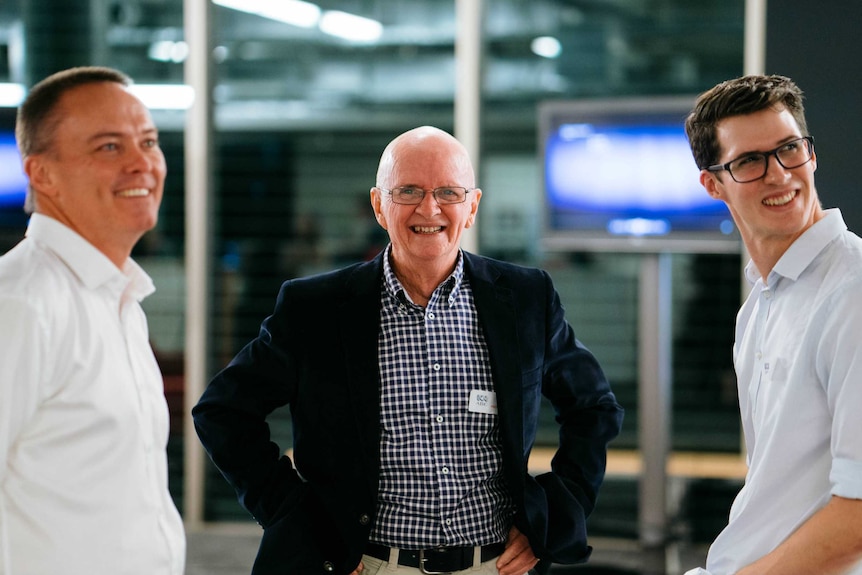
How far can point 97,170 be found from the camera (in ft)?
6.25

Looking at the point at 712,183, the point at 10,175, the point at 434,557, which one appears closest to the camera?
the point at 712,183

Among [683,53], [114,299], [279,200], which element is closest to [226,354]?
[279,200]

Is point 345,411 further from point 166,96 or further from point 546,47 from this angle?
point 166,96

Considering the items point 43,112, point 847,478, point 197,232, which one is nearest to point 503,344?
point 847,478

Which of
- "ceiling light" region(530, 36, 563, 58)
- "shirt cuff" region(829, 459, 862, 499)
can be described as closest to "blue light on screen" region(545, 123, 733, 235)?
"ceiling light" region(530, 36, 563, 58)

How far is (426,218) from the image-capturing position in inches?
94.7

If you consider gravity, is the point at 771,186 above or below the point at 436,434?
above

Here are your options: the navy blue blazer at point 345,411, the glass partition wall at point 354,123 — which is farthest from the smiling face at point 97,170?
the glass partition wall at point 354,123

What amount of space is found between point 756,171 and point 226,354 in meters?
4.46

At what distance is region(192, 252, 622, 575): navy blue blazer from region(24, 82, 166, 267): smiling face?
62cm

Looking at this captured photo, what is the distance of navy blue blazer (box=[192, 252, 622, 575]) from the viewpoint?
238 centimetres

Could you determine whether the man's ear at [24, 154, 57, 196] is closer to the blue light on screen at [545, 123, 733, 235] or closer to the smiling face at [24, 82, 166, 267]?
the smiling face at [24, 82, 166, 267]

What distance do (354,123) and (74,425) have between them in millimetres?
4378

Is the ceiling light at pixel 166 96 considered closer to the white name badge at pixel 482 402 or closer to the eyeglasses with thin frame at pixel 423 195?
the eyeglasses with thin frame at pixel 423 195
